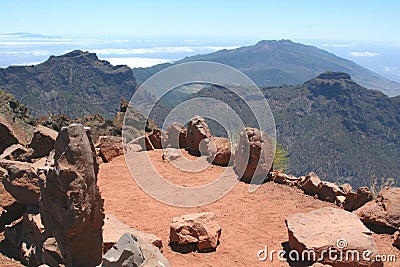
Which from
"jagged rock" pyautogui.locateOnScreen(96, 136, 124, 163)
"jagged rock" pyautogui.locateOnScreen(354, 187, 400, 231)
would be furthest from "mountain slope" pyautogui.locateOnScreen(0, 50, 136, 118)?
"jagged rock" pyautogui.locateOnScreen(354, 187, 400, 231)

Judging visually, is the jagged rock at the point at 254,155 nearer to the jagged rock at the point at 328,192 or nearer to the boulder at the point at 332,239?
the jagged rock at the point at 328,192

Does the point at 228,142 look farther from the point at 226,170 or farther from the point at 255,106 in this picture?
the point at 255,106

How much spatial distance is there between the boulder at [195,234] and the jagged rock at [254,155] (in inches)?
198

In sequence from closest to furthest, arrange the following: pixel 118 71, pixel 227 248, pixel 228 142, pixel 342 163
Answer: pixel 227 248 < pixel 228 142 < pixel 342 163 < pixel 118 71

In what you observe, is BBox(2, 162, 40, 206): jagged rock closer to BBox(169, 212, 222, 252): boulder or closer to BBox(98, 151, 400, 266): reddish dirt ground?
BBox(98, 151, 400, 266): reddish dirt ground

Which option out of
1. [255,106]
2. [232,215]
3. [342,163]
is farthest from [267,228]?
[342,163]

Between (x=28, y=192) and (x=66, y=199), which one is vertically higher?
(x=66, y=199)

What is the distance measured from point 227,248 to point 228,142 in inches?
287

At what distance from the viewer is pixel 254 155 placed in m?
14.5

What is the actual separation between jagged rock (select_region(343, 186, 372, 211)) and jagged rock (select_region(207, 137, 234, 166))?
481cm

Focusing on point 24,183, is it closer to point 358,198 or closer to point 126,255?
point 126,255

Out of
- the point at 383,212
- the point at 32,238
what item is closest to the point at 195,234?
the point at 32,238

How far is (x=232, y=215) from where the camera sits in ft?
38.3

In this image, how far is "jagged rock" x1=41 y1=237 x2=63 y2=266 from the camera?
7.45 meters
